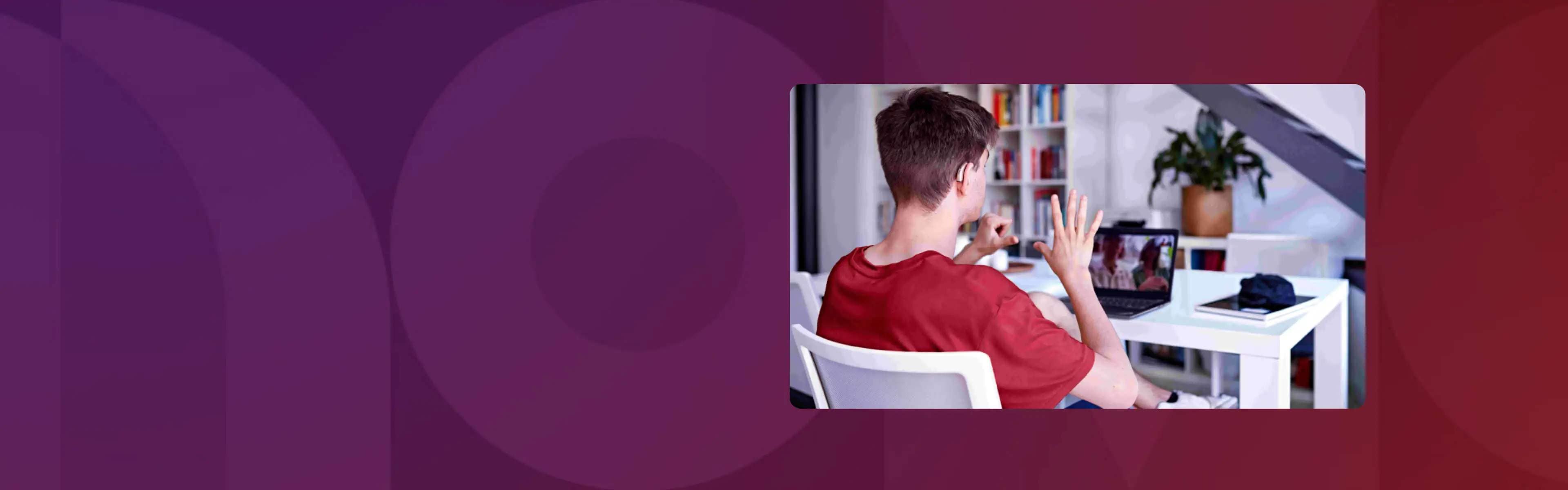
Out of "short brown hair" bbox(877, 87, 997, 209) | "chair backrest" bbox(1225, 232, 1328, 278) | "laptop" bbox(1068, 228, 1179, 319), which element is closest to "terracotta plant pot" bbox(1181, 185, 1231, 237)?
"chair backrest" bbox(1225, 232, 1328, 278)

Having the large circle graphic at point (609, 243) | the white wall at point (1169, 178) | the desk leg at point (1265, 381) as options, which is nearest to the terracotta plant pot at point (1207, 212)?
the white wall at point (1169, 178)

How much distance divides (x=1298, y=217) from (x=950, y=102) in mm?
2860

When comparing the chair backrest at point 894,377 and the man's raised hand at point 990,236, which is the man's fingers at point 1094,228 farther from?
the chair backrest at point 894,377

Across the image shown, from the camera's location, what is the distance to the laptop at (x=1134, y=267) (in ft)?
5.22

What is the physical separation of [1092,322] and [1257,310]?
483 mm

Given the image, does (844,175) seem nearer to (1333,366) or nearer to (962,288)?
(962,288)

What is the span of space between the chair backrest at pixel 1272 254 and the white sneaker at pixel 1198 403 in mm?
1079

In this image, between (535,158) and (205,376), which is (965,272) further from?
(205,376)

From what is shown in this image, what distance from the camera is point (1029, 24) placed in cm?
109

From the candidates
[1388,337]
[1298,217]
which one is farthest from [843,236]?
[1298,217]

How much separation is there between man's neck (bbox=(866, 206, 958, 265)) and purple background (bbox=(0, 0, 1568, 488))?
164 mm

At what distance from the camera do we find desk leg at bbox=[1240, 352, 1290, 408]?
1182 millimetres

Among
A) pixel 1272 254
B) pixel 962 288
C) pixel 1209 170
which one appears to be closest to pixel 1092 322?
pixel 962 288

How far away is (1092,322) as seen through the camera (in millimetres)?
1153
